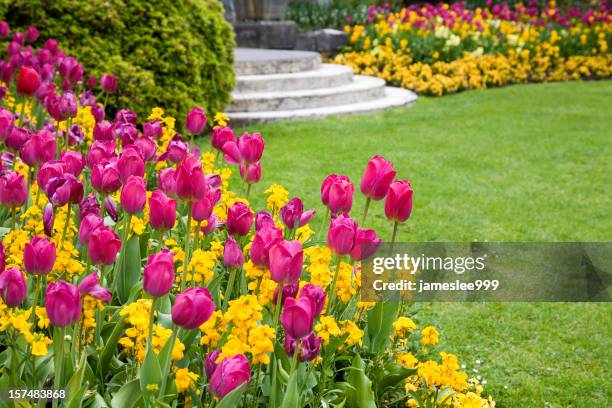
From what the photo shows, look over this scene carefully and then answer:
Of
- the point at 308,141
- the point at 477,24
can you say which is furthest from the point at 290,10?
the point at 308,141

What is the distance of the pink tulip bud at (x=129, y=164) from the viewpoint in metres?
2.37

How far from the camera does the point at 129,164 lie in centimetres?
238

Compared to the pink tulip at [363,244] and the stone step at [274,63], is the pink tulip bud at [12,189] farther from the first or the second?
the stone step at [274,63]

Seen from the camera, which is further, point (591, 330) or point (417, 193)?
point (417, 193)

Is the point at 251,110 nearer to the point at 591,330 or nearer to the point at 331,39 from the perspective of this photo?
the point at 331,39

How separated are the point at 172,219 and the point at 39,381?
556 millimetres

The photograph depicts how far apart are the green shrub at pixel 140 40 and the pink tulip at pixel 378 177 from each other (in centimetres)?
464

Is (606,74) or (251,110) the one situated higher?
(251,110)

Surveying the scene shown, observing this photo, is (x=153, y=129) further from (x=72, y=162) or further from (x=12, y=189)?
(x=12, y=189)

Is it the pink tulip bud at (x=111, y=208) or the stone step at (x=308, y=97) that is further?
the stone step at (x=308, y=97)

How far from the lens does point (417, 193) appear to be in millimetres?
6168

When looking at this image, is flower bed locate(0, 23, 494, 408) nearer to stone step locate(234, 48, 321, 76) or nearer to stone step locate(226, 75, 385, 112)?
stone step locate(226, 75, 385, 112)

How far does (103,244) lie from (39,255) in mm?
160

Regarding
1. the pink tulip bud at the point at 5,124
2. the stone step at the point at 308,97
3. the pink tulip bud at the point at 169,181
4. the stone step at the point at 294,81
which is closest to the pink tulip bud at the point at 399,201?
the pink tulip bud at the point at 169,181
